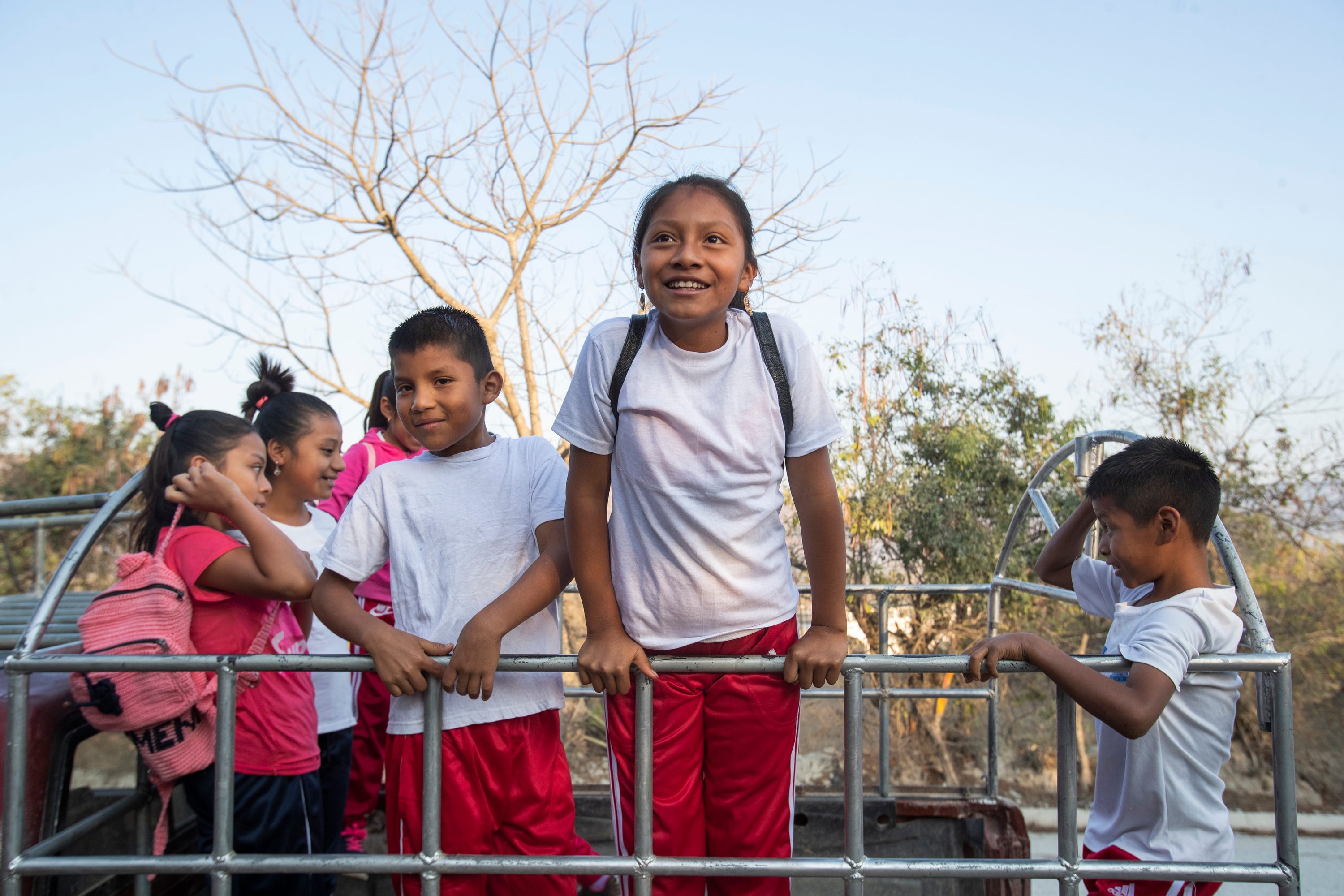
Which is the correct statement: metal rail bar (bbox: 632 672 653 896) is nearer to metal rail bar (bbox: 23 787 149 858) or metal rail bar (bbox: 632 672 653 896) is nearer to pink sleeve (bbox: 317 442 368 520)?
metal rail bar (bbox: 23 787 149 858)

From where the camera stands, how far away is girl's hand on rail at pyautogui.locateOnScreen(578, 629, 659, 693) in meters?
1.63

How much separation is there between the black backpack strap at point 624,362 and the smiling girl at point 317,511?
4.47ft

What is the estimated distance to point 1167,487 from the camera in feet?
6.66

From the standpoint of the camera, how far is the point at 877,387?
24.4ft

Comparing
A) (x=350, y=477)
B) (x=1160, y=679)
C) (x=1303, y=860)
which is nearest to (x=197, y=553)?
(x=350, y=477)

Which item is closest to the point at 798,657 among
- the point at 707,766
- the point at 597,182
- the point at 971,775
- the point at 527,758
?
the point at 707,766

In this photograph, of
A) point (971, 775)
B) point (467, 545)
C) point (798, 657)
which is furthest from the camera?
point (971, 775)

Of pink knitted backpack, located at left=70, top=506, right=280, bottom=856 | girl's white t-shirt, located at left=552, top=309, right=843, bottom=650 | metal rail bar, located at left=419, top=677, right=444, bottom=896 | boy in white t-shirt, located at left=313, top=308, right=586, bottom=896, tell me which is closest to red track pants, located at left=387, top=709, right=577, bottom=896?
boy in white t-shirt, located at left=313, top=308, right=586, bottom=896

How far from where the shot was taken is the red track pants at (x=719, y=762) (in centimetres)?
175

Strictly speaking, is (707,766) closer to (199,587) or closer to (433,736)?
(433,736)

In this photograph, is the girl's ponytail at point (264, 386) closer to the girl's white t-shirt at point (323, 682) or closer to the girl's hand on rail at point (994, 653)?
the girl's white t-shirt at point (323, 682)

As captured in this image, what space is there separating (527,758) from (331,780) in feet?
4.22

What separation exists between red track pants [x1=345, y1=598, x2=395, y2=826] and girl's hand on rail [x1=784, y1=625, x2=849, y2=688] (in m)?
2.09

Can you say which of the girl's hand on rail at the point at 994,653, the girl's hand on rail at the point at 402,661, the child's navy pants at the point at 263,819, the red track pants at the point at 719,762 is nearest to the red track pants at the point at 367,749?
the child's navy pants at the point at 263,819
